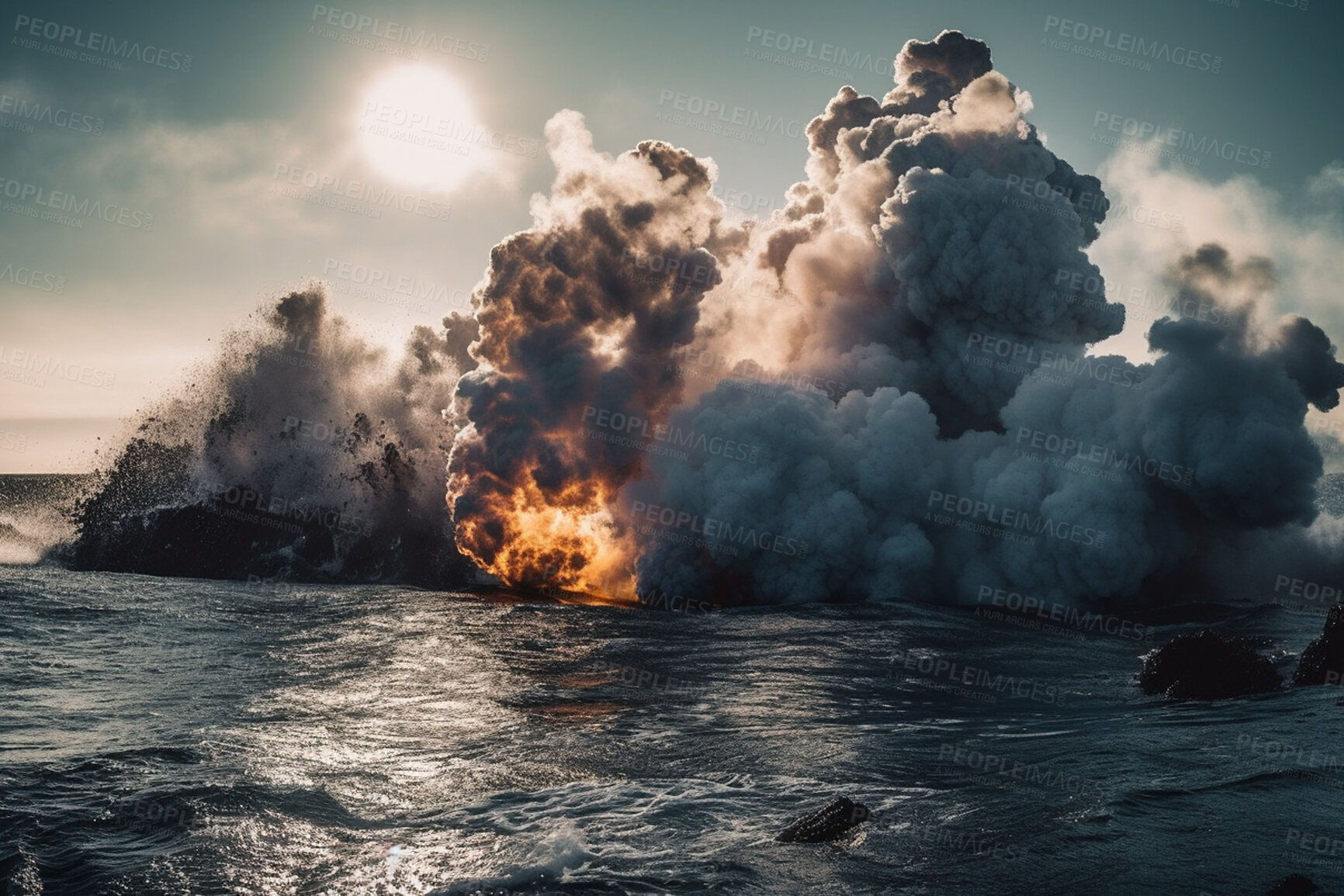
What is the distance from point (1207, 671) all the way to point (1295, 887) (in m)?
16.4

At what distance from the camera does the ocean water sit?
13.1 metres

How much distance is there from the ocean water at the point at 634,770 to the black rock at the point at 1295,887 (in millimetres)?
241

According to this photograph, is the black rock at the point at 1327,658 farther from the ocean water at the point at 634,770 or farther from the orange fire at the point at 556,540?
the orange fire at the point at 556,540

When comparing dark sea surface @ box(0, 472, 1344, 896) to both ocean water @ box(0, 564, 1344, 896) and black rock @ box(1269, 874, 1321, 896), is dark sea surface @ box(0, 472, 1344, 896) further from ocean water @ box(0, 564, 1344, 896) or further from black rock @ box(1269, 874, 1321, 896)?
black rock @ box(1269, 874, 1321, 896)

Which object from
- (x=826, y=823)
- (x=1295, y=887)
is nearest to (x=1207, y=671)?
(x=1295, y=887)

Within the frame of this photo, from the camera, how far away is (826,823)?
47.5ft

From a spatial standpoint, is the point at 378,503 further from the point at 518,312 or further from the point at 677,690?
the point at 677,690

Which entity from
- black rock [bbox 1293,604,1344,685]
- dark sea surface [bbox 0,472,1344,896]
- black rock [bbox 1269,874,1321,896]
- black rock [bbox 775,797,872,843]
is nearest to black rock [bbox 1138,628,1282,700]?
black rock [bbox 1293,604,1344,685]

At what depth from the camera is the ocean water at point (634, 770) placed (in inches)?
516

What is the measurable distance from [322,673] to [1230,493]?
48232 mm

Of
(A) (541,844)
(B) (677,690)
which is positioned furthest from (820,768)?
(B) (677,690)

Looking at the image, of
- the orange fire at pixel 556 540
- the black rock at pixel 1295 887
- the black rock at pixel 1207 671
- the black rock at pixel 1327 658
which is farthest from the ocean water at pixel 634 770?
the orange fire at pixel 556 540

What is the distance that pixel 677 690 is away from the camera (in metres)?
27.8

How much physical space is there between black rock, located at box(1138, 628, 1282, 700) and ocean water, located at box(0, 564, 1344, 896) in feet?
2.85
